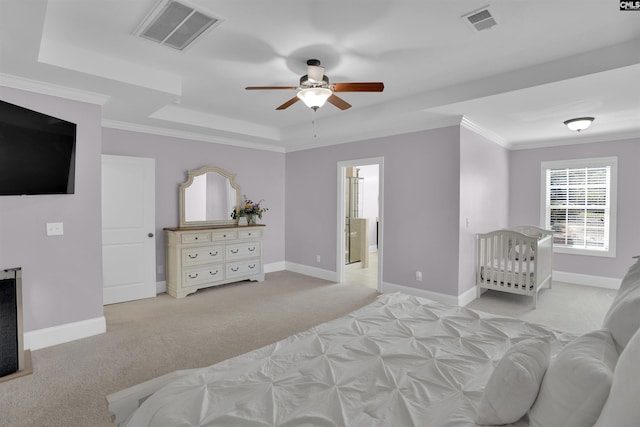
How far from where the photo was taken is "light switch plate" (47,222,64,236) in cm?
309

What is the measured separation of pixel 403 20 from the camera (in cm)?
227

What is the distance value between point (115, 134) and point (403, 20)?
12.8 ft

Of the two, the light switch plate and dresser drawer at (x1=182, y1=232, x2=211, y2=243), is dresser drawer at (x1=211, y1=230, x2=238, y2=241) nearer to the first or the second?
dresser drawer at (x1=182, y1=232, x2=211, y2=243)

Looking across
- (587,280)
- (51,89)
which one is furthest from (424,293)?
(51,89)

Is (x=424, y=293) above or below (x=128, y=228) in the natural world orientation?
below

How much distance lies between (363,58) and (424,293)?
310cm

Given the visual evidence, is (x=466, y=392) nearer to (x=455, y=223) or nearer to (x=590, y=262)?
(x=455, y=223)

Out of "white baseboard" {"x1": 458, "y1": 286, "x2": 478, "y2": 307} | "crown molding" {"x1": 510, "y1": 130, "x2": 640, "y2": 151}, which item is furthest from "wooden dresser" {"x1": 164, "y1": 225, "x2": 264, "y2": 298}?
"crown molding" {"x1": 510, "y1": 130, "x2": 640, "y2": 151}

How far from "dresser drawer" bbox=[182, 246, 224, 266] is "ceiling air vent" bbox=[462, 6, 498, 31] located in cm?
415

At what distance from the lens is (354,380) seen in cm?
146

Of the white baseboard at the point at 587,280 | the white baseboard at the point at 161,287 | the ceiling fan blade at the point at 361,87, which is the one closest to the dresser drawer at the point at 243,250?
the white baseboard at the point at 161,287

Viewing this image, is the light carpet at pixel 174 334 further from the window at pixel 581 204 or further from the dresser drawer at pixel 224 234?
the window at pixel 581 204

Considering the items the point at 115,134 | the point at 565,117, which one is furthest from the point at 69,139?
the point at 565,117

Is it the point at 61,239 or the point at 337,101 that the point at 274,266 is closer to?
the point at 61,239
